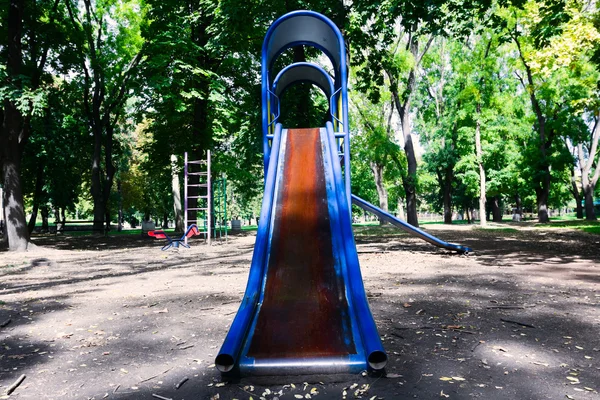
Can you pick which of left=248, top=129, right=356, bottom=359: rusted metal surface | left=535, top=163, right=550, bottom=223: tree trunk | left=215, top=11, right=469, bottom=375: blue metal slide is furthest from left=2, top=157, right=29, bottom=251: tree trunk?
left=535, top=163, right=550, bottom=223: tree trunk

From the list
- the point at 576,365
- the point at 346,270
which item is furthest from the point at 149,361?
the point at 576,365

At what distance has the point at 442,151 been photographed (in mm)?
29547

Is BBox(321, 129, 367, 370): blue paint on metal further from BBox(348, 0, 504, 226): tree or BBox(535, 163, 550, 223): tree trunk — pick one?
BBox(535, 163, 550, 223): tree trunk

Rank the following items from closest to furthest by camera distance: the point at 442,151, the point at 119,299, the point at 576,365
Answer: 1. the point at 576,365
2. the point at 119,299
3. the point at 442,151

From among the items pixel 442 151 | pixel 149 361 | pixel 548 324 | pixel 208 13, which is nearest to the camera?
pixel 149 361

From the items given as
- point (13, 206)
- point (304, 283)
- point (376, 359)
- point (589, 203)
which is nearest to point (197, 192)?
point (13, 206)

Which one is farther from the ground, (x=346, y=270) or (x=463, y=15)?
(x=463, y=15)

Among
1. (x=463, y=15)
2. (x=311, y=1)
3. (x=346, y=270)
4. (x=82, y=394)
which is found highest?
(x=311, y=1)

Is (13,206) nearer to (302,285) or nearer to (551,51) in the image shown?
(302,285)

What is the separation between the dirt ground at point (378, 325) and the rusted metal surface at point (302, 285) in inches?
14.1

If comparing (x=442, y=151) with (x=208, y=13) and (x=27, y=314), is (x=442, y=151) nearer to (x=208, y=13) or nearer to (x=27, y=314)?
(x=208, y=13)

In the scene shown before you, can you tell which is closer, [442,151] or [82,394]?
[82,394]

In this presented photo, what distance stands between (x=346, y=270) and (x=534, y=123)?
31.2 m

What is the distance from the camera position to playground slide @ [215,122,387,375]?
3076mm
